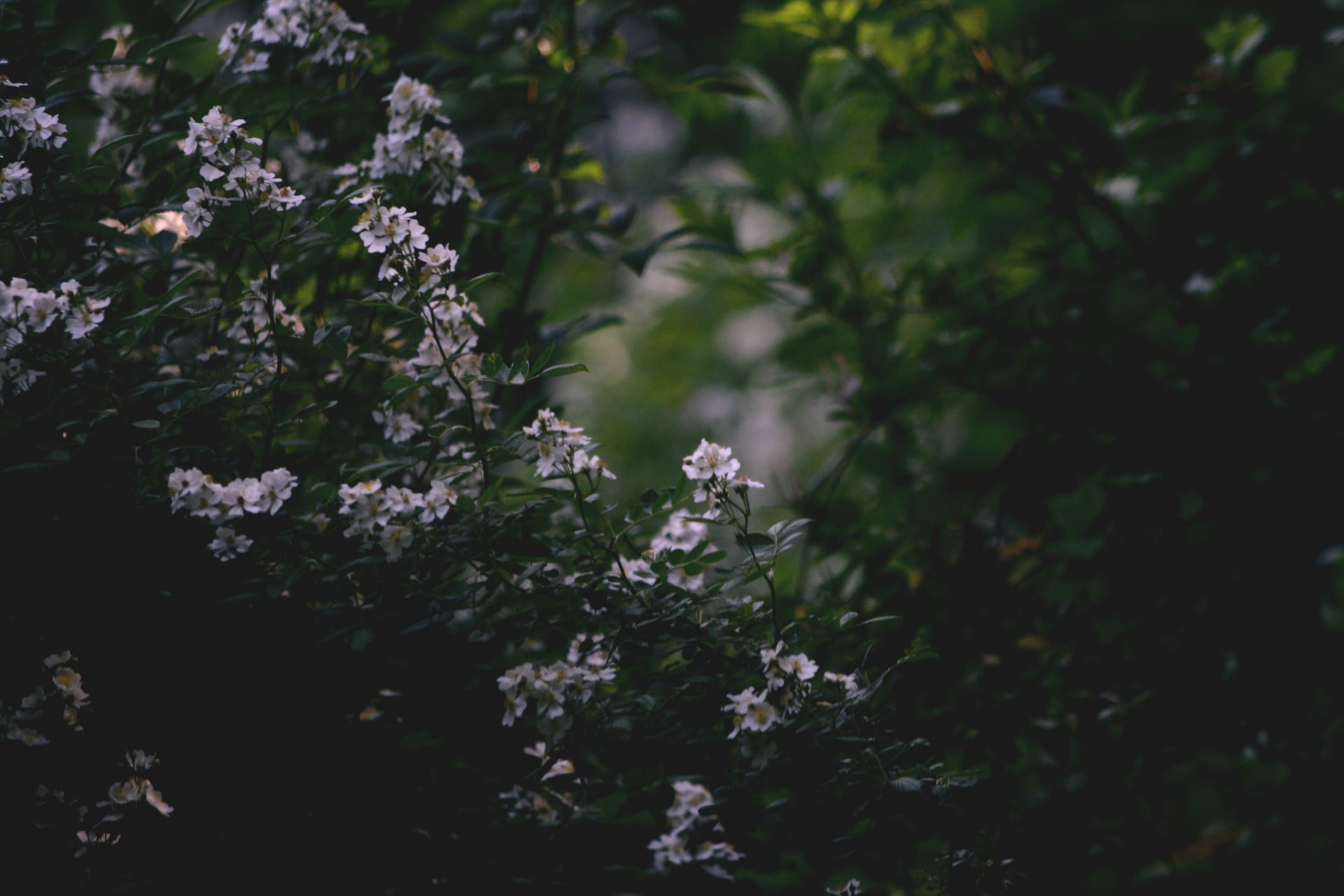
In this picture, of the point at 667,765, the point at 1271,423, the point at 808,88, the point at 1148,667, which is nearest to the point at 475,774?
the point at 667,765

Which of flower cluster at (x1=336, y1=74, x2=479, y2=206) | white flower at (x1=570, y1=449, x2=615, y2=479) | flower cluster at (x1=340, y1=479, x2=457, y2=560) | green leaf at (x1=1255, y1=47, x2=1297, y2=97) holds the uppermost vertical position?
green leaf at (x1=1255, y1=47, x2=1297, y2=97)

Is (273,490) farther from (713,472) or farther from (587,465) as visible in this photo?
(713,472)

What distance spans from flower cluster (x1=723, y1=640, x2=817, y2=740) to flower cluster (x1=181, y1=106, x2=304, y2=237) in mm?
672

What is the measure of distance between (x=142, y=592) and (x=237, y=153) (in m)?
0.46

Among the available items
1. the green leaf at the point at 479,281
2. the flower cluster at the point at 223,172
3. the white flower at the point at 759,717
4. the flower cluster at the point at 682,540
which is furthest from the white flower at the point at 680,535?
the flower cluster at the point at 223,172

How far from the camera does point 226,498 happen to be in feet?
3.23

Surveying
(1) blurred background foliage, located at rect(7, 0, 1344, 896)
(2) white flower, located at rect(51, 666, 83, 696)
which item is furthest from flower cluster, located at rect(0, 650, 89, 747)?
(1) blurred background foliage, located at rect(7, 0, 1344, 896)

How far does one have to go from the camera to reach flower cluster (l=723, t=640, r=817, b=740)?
1000mm

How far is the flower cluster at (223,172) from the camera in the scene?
1.00m

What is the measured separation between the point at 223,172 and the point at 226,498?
33 centimetres

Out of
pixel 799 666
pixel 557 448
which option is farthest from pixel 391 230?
pixel 799 666

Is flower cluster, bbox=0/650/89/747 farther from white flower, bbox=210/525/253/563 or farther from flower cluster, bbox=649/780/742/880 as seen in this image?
flower cluster, bbox=649/780/742/880

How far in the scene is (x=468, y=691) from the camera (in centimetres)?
112

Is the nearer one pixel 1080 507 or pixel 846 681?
pixel 846 681
